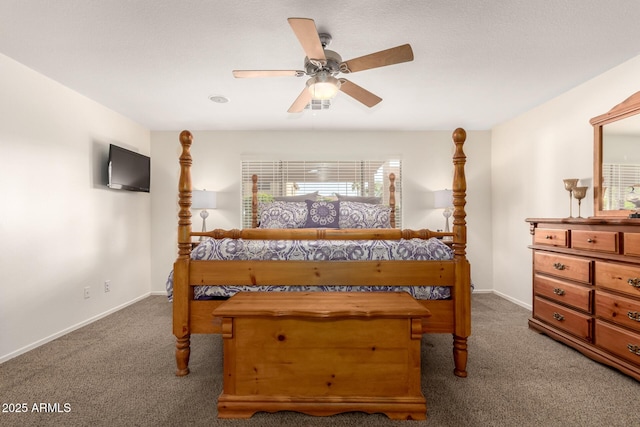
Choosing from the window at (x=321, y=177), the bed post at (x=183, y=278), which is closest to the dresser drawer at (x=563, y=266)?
the window at (x=321, y=177)

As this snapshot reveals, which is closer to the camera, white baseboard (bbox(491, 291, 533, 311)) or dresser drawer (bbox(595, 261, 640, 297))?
dresser drawer (bbox(595, 261, 640, 297))

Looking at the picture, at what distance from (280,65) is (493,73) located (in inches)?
73.2

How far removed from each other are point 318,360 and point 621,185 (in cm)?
281

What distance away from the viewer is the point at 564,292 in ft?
7.82

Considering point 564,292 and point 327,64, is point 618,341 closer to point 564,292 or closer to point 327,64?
point 564,292

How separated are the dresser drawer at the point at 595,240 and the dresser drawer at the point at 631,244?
6 centimetres

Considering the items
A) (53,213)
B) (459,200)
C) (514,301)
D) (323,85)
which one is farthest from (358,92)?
(514,301)

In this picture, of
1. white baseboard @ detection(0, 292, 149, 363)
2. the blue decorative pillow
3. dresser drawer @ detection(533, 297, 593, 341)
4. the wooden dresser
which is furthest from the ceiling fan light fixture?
white baseboard @ detection(0, 292, 149, 363)

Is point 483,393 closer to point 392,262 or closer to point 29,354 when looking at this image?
point 392,262

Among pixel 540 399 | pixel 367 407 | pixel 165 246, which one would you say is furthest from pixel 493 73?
pixel 165 246

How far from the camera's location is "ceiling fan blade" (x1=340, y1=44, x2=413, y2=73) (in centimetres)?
169

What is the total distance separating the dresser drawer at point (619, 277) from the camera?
189 cm

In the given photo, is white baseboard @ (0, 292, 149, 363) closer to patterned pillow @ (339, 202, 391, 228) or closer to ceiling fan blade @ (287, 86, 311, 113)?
patterned pillow @ (339, 202, 391, 228)

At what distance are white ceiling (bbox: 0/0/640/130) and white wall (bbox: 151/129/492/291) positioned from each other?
3.03ft
